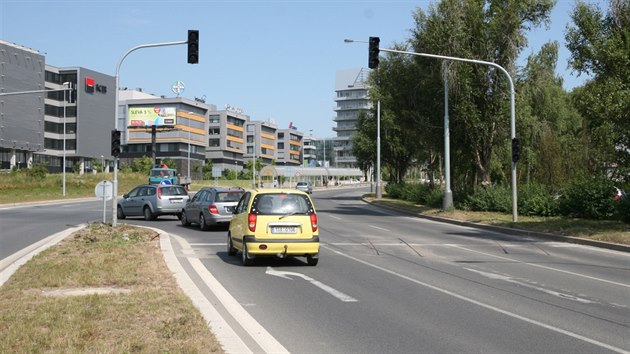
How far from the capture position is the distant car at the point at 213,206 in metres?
21.9

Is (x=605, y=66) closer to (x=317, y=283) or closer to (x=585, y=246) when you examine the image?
(x=585, y=246)

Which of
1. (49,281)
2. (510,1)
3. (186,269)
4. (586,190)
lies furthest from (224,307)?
(510,1)

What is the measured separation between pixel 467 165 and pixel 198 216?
23518mm

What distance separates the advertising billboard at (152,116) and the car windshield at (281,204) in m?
103

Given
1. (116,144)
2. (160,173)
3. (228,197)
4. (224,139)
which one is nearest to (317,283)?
(228,197)

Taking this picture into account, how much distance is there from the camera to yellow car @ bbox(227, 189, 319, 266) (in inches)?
509

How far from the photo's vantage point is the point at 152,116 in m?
114

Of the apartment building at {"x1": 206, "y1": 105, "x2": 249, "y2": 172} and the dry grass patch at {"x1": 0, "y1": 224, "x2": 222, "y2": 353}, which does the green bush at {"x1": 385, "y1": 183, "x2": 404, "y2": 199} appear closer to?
the dry grass patch at {"x1": 0, "y1": 224, "x2": 222, "y2": 353}

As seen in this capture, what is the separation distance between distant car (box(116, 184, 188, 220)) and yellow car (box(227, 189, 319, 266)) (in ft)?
48.3

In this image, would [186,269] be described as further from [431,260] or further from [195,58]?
[195,58]

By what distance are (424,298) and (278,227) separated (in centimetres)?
427

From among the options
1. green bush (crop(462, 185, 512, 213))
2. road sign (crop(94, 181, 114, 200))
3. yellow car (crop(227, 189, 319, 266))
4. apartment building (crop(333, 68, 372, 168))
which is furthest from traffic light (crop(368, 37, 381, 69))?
apartment building (crop(333, 68, 372, 168))

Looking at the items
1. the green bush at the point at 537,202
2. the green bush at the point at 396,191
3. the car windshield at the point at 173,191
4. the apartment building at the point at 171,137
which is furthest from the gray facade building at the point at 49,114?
the green bush at the point at 537,202

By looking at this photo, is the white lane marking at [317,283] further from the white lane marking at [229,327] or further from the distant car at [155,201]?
the distant car at [155,201]
